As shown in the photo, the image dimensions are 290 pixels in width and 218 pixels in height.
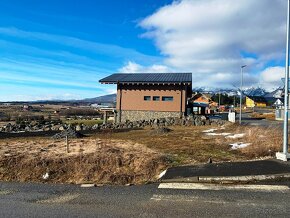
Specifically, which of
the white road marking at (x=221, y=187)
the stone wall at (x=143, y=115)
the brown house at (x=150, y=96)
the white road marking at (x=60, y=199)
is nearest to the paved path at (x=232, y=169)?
the white road marking at (x=221, y=187)

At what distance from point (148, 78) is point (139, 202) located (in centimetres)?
2988

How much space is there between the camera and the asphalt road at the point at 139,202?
5.46m

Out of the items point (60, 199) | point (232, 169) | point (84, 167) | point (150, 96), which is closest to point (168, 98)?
point (150, 96)

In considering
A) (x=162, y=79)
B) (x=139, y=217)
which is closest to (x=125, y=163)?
(x=139, y=217)

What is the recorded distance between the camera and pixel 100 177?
8688 mm

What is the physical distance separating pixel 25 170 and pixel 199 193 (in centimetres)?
588

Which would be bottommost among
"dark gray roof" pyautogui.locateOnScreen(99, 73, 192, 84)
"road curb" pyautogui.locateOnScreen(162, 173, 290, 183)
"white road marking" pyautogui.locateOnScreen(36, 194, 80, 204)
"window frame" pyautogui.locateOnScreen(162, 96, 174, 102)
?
"white road marking" pyautogui.locateOnScreen(36, 194, 80, 204)

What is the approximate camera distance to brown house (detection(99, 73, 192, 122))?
A: 3369 cm

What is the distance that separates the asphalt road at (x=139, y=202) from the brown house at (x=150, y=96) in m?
26.7

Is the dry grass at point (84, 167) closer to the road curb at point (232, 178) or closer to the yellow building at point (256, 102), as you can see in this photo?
the road curb at point (232, 178)

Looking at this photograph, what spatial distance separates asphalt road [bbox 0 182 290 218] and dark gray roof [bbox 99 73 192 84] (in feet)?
88.1

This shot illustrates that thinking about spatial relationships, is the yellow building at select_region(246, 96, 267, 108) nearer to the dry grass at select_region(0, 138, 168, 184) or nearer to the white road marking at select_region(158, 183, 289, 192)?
the dry grass at select_region(0, 138, 168, 184)

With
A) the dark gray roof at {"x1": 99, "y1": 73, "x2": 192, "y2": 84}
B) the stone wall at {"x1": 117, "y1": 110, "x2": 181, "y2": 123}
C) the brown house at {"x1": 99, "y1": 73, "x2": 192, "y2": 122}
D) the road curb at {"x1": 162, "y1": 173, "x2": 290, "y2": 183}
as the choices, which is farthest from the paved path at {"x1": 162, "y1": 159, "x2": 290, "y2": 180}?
the stone wall at {"x1": 117, "y1": 110, "x2": 181, "y2": 123}

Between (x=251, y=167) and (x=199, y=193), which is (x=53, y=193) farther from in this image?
(x=251, y=167)
